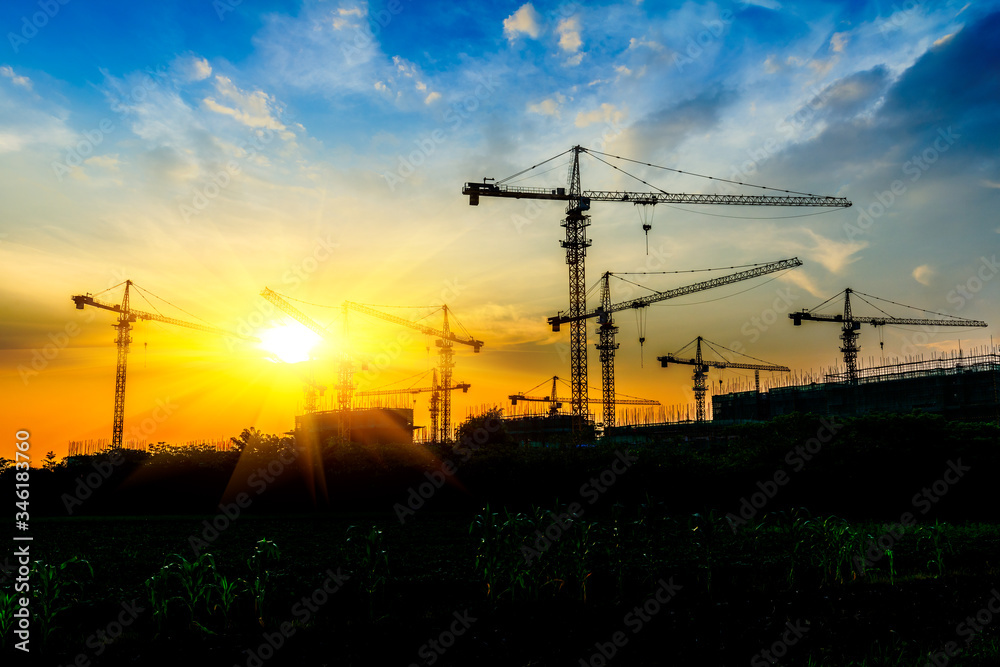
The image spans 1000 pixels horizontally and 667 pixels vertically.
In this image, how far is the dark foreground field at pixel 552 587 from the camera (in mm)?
6520

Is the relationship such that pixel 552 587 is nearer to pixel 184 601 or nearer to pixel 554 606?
pixel 554 606

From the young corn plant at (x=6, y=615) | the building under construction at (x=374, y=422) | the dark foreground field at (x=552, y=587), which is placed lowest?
→ the dark foreground field at (x=552, y=587)

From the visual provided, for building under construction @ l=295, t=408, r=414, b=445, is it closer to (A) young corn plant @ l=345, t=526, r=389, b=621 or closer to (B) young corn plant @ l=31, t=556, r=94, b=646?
(A) young corn plant @ l=345, t=526, r=389, b=621

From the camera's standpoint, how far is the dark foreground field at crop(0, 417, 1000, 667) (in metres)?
6.52

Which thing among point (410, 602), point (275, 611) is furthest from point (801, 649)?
point (275, 611)

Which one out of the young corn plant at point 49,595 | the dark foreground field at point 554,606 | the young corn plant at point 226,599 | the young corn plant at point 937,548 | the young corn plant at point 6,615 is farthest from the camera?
the young corn plant at point 937,548

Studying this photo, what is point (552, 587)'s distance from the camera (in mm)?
8625

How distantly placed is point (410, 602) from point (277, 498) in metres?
15.8

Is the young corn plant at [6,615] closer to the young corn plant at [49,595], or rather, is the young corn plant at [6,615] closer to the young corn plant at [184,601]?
the young corn plant at [49,595]

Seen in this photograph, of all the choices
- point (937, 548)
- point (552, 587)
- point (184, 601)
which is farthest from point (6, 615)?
point (937, 548)

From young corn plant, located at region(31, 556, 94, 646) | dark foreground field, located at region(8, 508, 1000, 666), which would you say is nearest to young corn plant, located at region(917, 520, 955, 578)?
dark foreground field, located at region(8, 508, 1000, 666)

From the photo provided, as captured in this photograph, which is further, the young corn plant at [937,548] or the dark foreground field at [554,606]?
the young corn plant at [937,548]

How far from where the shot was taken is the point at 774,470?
63.0 ft

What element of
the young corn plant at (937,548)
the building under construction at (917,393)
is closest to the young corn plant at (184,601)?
the young corn plant at (937,548)
